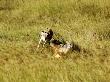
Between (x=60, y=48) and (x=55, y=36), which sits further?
(x=55, y=36)

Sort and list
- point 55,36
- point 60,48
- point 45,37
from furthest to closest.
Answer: point 55,36
point 45,37
point 60,48

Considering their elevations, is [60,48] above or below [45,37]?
below

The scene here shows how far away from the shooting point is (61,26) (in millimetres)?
14766

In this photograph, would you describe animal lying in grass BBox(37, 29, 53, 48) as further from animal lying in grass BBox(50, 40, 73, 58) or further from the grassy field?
animal lying in grass BBox(50, 40, 73, 58)

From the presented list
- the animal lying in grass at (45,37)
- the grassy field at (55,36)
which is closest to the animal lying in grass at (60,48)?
the grassy field at (55,36)

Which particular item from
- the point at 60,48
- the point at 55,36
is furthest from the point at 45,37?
the point at 55,36

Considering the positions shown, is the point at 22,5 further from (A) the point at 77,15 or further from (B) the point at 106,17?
(B) the point at 106,17

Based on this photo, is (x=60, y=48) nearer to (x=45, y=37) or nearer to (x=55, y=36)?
(x=45, y=37)

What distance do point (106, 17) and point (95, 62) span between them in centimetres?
661

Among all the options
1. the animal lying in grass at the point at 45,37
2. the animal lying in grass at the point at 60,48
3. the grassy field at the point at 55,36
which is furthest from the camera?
the animal lying in grass at the point at 45,37

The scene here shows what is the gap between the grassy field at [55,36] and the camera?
29.0 ft

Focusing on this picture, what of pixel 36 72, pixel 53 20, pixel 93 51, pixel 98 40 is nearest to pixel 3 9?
pixel 53 20

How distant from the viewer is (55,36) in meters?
13.1

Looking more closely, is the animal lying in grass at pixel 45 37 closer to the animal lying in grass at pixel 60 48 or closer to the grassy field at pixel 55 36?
the grassy field at pixel 55 36
